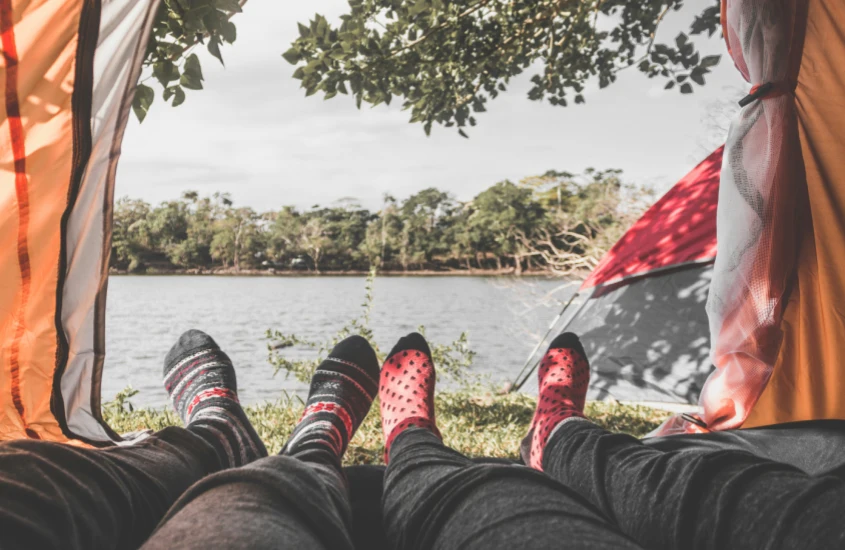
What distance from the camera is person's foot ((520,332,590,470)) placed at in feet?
5.17

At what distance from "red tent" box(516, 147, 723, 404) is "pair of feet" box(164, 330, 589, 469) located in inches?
51.9

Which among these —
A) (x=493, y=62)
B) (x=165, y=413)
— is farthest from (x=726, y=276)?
(x=165, y=413)

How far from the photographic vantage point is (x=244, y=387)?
4.71 m

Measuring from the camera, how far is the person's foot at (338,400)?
1.37 meters

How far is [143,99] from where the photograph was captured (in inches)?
58.0

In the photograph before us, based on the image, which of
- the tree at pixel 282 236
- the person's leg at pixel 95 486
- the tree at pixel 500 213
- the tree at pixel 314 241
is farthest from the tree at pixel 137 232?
the tree at pixel 500 213

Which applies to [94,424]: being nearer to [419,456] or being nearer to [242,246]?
[419,456]

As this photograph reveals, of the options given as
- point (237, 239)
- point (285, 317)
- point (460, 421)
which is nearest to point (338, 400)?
point (460, 421)

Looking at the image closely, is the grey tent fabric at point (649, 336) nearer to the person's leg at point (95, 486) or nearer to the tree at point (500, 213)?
the person's leg at point (95, 486)

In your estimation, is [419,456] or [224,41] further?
[224,41]

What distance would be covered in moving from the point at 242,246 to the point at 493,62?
757 centimetres

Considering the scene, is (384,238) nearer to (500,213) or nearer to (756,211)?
(500,213)

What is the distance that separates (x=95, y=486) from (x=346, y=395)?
40.5 inches

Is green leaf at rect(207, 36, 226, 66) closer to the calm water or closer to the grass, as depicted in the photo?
the grass
